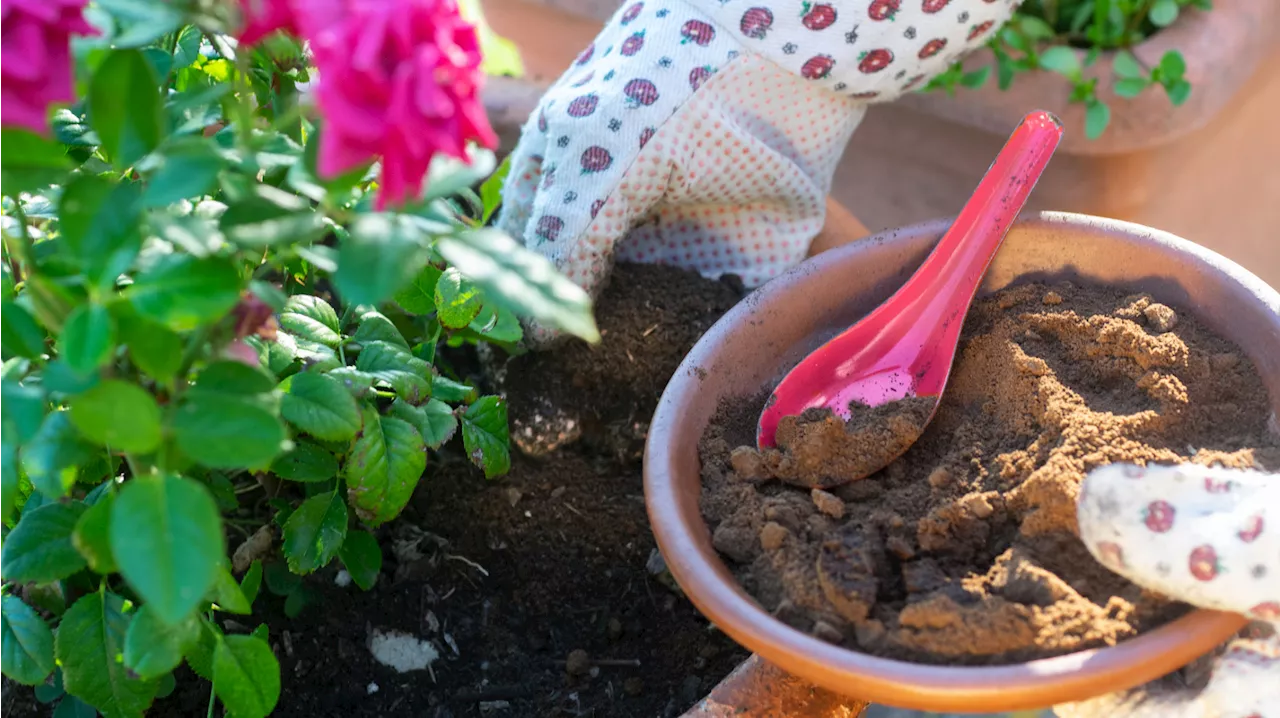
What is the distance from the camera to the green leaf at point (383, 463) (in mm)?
831

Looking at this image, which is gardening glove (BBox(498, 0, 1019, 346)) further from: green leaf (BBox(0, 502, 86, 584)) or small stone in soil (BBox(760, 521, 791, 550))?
green leaf (BBox(0, 502, 86, 584))

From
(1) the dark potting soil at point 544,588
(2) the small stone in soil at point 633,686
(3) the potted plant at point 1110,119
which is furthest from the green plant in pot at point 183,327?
(3) the potted plant at point 1110,119

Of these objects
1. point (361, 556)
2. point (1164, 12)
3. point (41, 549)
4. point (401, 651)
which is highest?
point (1164, 12)

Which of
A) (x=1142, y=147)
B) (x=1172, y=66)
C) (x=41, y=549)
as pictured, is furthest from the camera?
(x=1142, y=147)

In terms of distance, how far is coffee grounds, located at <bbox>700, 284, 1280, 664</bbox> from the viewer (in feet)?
2.42

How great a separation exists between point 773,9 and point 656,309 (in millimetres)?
318

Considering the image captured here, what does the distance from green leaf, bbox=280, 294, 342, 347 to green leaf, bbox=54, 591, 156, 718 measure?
9.2 inches

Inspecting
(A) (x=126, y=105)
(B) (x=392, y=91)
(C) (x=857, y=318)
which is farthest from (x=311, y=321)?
(C) (x=857, y=318)

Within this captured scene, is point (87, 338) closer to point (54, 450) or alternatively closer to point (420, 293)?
point (54, 450)

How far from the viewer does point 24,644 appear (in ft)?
2.56

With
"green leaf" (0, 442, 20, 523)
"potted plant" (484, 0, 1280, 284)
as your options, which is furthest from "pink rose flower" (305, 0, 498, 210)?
"potted plant" (484, 0, 1280, 284)

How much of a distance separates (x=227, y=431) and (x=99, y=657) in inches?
12.6

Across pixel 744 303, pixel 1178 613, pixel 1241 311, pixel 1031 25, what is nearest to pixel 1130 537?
pixel 1178 613

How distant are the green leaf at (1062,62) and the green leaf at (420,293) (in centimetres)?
81
